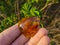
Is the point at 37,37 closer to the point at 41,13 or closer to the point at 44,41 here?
the point at 44,41

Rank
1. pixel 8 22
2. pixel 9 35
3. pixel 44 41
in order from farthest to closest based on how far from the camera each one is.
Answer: pixel 8 22 → pixel 9 35 → pixel 44 41

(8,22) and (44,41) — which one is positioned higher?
(44,41)

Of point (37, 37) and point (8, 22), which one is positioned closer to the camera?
point (37, 37)

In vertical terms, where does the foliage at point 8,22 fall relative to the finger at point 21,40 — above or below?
below

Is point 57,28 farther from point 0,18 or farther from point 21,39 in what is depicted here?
point 21,39

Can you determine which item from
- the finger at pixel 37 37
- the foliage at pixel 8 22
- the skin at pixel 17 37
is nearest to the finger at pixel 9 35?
the skin at pixel 17 37

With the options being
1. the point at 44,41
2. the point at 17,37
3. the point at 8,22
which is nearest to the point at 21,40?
the point at 17,37

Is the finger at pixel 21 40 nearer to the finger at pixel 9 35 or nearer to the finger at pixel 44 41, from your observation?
the finger at pixel 9 35
